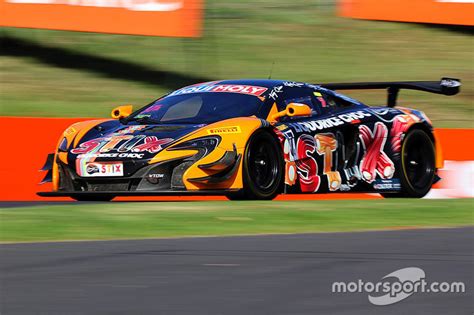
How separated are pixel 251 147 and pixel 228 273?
412 cm

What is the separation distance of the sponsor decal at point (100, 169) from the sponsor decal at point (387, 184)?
2.92 m

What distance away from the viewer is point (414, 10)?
16.9m

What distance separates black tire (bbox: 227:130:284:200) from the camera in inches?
369

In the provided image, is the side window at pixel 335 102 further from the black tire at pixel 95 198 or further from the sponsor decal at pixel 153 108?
the black tire at pixel 95 198

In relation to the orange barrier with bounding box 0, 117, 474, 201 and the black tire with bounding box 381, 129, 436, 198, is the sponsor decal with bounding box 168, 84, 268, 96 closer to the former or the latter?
the orange barrier with bounding box 0, 117, 474, 201

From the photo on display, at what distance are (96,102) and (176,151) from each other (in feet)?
27.3

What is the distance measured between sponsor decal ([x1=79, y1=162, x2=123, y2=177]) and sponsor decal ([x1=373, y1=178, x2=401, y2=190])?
9.57 ft

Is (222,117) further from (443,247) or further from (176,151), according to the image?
(443,247)

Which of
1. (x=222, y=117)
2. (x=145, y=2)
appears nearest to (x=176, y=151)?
(x=222, y=117)

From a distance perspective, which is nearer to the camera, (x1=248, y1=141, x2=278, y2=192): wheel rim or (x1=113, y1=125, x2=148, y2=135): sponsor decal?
(x1=248, y1=141, x2=278, y2=192): wheel rim

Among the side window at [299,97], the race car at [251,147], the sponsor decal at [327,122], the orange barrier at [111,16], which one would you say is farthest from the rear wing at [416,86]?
the orange barrier at [111,16]

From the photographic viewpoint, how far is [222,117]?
9.92 metres

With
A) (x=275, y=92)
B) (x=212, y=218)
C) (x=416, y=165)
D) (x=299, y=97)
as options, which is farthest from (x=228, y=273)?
(x=416, y=165)

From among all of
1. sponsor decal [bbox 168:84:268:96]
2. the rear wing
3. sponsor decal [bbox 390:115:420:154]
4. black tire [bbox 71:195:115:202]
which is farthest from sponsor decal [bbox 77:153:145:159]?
the rear wing
